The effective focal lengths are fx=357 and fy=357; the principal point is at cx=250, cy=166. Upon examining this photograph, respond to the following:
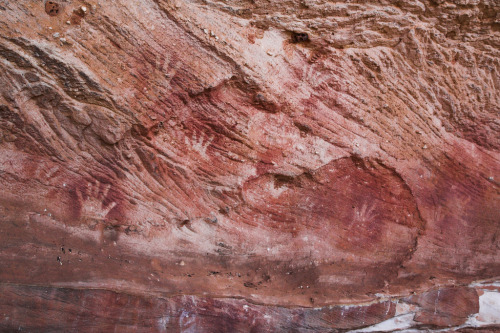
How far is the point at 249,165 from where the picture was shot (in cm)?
420

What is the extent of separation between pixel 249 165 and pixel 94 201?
5.85 ft

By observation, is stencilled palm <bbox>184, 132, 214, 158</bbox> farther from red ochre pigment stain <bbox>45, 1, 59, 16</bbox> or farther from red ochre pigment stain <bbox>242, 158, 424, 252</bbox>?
red ochre pigment stain <bbox>45, 1, 59, 16</bbox>

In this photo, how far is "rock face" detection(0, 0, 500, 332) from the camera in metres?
3.68

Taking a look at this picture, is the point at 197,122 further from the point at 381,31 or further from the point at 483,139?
the point at 483,139

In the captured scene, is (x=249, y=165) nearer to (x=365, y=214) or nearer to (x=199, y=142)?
(x=199, y=142)

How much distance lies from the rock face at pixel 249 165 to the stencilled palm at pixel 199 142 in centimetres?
2

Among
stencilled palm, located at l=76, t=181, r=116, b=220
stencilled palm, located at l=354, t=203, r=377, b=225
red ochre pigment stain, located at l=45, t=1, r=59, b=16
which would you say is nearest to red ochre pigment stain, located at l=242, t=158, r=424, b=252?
stencilled palm, located at l=354, t=203, r=377, b=225

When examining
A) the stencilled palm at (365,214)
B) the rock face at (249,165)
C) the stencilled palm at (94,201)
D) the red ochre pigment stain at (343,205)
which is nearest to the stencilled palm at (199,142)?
the rock face at (249,165)

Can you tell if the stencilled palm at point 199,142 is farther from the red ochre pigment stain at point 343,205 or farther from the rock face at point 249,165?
the red ochre pigment stain at point 343,205

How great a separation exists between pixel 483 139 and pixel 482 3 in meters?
1.68

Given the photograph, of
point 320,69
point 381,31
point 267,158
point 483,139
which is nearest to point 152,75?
point 267,158

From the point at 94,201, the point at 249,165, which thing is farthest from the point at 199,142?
the point at 94,201

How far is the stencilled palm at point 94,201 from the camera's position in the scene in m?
3.93

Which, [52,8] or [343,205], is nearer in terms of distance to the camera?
[52,8]
